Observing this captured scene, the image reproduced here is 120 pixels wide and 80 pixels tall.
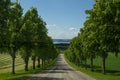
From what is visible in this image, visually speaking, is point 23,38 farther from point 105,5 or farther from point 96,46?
point 105,5

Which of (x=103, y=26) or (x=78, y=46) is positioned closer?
(x=103, y=26)

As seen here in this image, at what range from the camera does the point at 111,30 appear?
38.3 meters

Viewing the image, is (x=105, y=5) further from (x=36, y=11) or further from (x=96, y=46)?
(x=36, y=11)

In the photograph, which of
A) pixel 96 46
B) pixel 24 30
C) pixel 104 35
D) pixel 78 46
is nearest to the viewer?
pixel 104 35

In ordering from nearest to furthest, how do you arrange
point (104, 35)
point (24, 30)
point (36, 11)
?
1. point (104, 35)
2. point (24, 30)
3. point (36, 11)

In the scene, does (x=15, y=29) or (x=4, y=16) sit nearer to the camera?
(x=4, y=16)

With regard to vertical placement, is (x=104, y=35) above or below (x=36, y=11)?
below

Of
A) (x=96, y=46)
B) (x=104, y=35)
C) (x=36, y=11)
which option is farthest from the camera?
(x=36, y=11)

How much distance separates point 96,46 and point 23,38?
1266 cm

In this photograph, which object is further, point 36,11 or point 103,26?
point 36,11

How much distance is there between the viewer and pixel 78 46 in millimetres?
90438

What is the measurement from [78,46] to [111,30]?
171 ft

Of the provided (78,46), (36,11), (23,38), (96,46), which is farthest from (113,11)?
(78,46)

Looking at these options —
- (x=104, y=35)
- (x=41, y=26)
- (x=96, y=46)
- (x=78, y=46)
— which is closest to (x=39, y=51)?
(x=41, y=26)
